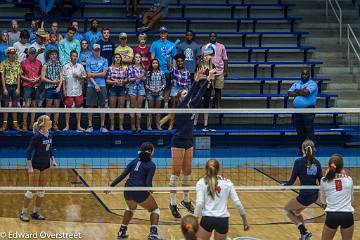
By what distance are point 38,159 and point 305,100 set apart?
8.43 metres

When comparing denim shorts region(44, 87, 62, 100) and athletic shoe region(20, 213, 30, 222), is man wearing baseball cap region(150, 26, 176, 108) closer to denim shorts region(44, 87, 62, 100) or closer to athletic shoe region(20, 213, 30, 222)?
denim shorts region(44, 87, 62, 100)

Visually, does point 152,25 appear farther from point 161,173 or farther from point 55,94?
point 161,173

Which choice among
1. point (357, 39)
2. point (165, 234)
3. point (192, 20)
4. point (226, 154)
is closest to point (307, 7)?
point (357, 39)

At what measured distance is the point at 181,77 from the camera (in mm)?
21516

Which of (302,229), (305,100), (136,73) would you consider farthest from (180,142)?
(305,100)

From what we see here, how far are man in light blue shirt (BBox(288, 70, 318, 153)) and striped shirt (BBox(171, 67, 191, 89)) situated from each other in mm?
2663

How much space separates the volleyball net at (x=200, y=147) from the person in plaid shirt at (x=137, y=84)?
0.83ft

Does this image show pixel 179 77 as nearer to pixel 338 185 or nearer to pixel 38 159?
pixel 38 159

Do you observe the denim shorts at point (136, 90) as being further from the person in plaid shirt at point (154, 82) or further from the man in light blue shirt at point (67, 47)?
the man in light blue shirt at point (67, 47)

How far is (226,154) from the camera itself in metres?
21.6

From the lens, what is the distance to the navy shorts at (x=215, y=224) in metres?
11.4

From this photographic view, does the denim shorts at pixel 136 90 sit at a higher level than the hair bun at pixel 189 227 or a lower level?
higher

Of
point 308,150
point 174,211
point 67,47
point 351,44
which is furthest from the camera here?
point 351,44

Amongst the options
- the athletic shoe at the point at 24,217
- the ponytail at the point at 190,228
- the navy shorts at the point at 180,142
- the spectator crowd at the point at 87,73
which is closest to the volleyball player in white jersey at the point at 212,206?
the ponytail at the point at 190,228
